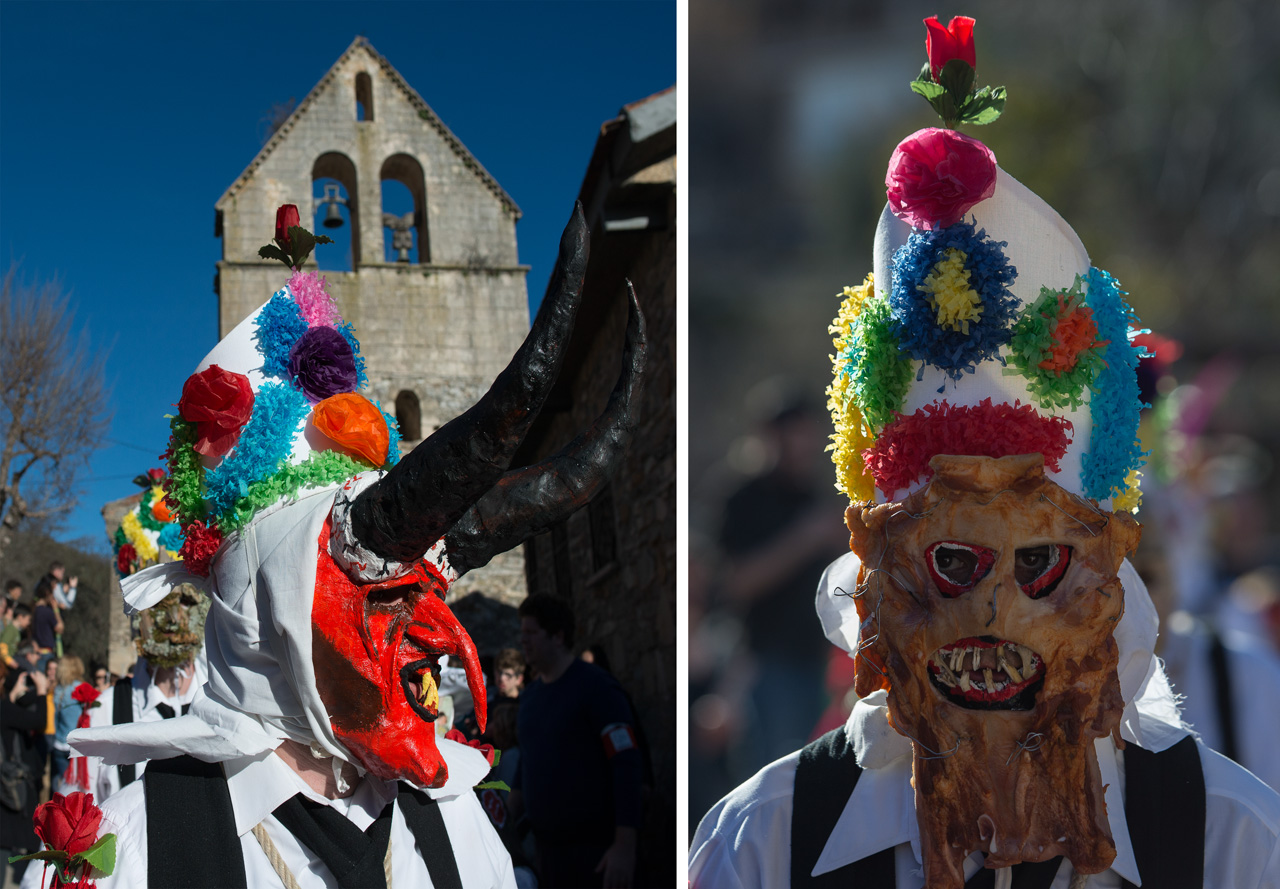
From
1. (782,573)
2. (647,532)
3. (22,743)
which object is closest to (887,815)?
(782,573)

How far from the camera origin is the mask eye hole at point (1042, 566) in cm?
183

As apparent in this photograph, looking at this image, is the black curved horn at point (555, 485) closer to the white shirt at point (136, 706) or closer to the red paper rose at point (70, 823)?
the red paper rose at point (70, 823)

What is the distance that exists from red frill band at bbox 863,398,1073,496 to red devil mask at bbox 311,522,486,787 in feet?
2.76

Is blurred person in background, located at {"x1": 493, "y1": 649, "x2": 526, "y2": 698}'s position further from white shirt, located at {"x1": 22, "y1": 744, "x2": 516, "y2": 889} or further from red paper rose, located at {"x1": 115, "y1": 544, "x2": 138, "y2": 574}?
white shirt, located at {"x1": 22, "y1": 744, "x2": 516, "y2": 889}

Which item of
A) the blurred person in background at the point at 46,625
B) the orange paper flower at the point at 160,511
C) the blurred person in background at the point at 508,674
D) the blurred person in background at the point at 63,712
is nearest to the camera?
the orange paper flower at the point at 160,511

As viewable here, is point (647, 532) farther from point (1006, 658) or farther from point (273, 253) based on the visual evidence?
point (1006, 658)

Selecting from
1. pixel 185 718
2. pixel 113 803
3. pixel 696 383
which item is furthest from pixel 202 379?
pixel 696 383

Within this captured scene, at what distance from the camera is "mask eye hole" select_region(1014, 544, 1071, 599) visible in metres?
1.83

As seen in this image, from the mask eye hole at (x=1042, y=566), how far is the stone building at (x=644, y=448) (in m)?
3.14

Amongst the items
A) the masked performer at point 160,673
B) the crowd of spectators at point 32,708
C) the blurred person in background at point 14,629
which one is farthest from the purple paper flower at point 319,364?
the blurred person in background at point 14,629

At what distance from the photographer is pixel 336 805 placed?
79.9 inches

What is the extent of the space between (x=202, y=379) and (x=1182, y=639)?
3411 millimetres

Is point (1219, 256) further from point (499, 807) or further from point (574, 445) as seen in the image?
point (574, 445)

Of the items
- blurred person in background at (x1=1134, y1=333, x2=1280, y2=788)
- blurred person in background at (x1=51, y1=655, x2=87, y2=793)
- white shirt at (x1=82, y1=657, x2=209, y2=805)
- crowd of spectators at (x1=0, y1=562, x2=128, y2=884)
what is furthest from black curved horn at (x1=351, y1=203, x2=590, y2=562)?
blurred person in background at (x1=51, y1=655, x2=87, y2=793)
